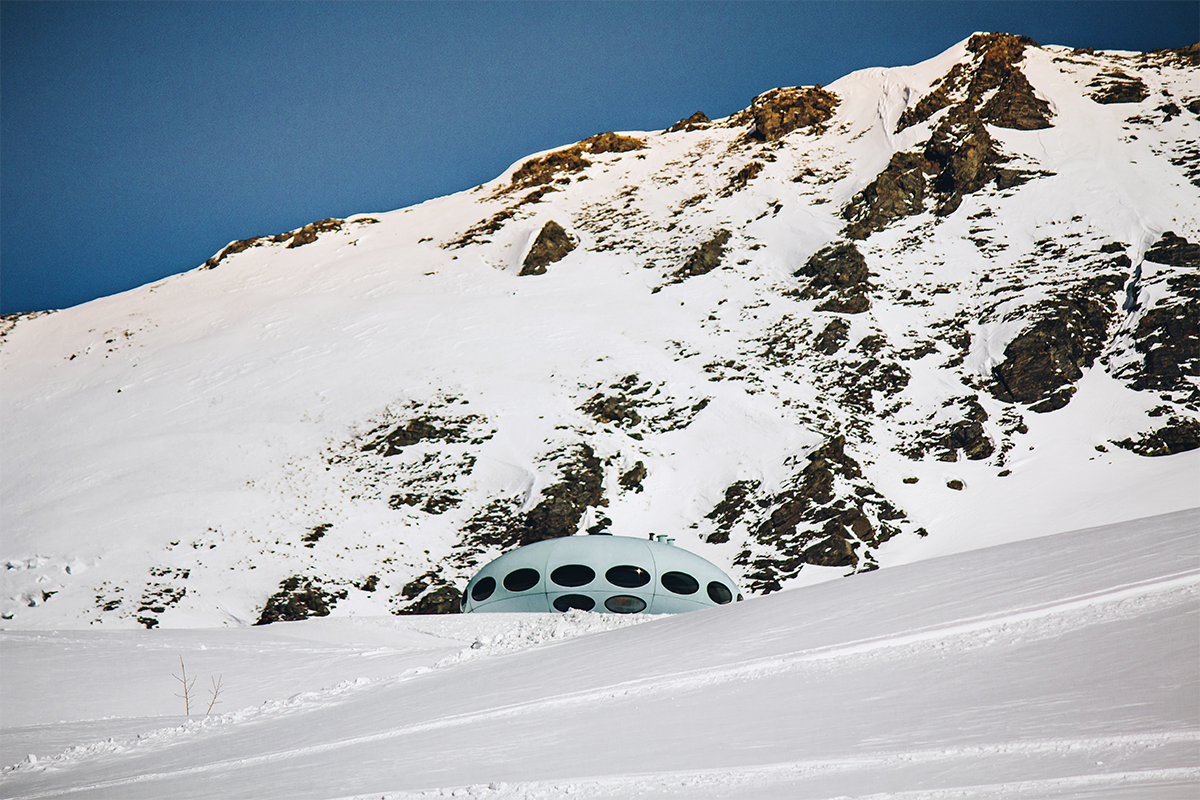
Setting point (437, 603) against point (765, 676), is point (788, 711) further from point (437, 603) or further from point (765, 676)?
point (437, 603)

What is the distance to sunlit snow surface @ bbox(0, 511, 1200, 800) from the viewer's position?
126 inches

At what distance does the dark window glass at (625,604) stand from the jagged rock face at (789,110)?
61.9 meters

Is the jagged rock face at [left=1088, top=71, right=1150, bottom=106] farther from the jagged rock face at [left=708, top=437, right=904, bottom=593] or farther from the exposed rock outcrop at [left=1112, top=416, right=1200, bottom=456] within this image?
the jagged rock face at [left=708, top=437, right=904, bottom=593]

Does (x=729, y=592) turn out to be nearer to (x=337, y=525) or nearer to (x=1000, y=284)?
(x=337, y=525)

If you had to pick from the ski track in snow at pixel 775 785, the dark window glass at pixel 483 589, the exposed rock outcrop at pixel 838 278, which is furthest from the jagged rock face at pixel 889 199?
the ski track in snow at pixel 775 785

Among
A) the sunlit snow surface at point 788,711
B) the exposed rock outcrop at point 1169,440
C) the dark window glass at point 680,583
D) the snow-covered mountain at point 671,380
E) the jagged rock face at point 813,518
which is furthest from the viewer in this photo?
the exposed rock outcrop at point 1169,440

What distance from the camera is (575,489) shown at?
33.5 metres

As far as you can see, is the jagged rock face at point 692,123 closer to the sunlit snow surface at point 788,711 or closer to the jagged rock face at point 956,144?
the jagged rock face at point 956,144

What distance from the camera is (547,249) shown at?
57.9 m

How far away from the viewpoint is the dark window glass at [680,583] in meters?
19.7

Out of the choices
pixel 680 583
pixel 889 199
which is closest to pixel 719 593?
pixel 680 583

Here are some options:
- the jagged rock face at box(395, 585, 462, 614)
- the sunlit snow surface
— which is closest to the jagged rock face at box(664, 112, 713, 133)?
the jagged rock face at box(395, 585, 462, 614)

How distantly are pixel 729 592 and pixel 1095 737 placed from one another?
18687mm

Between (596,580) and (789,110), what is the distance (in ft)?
219
